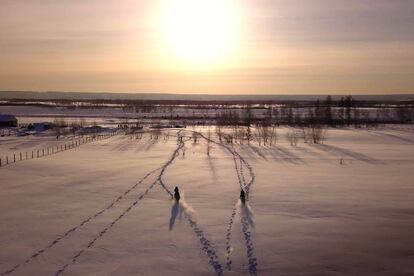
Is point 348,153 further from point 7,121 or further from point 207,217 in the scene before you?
point 7,121

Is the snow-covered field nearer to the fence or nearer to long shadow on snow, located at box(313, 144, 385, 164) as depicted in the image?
long shadow on snow, located at box(313, 144, 385, 164)

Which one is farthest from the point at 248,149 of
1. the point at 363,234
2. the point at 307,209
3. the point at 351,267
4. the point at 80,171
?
the point at 351,267

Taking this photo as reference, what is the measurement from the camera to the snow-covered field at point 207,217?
36.4 feet

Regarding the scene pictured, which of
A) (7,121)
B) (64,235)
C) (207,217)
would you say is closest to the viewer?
(64,235)

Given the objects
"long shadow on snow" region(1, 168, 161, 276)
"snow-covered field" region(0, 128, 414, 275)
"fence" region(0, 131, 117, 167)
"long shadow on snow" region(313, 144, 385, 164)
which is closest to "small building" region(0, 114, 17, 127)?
"fence" region(0, 131, 117, 167)

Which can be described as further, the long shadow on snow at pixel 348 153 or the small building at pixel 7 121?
the small building at pixel 7 121

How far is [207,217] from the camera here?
15.1 m

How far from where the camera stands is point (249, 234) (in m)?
13.2

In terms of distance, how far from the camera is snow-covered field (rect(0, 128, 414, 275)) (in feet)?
36.4

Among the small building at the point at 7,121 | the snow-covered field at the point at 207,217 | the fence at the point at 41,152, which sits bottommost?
the snow-covered field at the point at 207,217

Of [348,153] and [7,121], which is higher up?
[7,121]

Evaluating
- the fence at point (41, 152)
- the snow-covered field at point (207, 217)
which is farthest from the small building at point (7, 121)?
the snow-covered field at point (207, 217)

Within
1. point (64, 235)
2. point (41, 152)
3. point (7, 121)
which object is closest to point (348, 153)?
point (41, 152)

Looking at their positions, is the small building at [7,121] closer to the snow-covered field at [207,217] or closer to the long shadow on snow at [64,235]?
the snow-covered field at [207,217]
